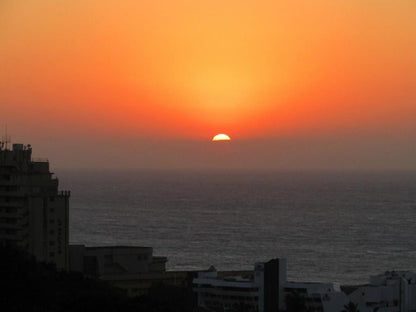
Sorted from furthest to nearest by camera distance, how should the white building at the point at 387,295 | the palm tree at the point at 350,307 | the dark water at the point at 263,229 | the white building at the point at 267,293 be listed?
the dark water at the point at 263,229 → the white building at the point at 387,295 → the white building at the point at 267,293 → the palm tree at the point at 350,307

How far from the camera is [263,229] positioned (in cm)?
8500

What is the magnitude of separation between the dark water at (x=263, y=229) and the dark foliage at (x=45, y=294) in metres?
24.5

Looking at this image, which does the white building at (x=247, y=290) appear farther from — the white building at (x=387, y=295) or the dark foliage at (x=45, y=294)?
the dark foliage at (x=45, y=294)

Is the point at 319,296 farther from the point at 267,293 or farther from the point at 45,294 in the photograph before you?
the point at 45,294

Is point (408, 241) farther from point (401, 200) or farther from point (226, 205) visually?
point (401, 200)

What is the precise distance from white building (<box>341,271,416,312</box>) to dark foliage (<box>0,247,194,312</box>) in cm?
1049

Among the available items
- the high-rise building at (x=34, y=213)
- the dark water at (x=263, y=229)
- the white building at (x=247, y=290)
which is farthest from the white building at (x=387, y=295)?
the dark water at (x=263, y=229)

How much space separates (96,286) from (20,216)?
969cm

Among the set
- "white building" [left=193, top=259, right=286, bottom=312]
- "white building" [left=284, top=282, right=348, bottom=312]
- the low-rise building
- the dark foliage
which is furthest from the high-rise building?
the dark foliage

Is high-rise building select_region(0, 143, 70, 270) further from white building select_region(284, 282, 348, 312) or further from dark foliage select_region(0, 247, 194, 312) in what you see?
dark foliage select_region(0, 247, 194, 312)

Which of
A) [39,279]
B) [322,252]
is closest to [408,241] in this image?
[322,252]

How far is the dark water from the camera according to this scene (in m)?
61.8

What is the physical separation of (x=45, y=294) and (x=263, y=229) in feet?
191

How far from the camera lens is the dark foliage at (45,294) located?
26.3 metres
